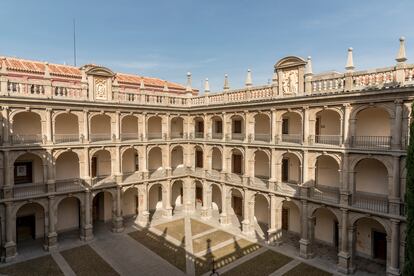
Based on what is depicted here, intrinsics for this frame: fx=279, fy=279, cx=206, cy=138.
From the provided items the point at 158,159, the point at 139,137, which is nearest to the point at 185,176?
the point at 158,159

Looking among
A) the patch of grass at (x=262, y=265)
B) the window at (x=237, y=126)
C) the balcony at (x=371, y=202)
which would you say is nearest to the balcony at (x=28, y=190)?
the patch of grass at (x=262, y=265)

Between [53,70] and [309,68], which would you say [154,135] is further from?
[309,68]

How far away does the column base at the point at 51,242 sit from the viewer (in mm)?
24022

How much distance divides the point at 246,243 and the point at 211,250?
142 inches

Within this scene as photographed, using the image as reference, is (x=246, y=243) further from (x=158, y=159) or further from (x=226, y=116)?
(x=158, y=159)

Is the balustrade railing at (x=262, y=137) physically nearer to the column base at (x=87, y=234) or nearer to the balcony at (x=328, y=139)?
the balcony at (x=328, y=139)

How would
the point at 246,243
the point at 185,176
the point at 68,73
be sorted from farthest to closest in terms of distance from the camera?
1. the point at 185,176
2. the point at 68,73
3. the point at 246,243

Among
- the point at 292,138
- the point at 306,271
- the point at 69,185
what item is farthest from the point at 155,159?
the point at 306,271

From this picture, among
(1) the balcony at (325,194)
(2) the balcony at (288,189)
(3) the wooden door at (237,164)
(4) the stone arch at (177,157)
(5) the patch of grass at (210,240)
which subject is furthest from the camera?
(4) the stone arch at (177,157)

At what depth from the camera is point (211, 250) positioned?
24078 mm

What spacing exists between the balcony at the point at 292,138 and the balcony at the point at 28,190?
72.2 ft

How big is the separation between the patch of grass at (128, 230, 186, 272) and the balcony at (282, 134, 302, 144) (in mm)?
13522

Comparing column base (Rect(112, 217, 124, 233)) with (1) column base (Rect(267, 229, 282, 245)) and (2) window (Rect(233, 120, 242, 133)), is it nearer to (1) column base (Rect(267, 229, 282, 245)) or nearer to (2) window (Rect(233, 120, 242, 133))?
(1) column base (Rect(267, 229, 282, 245))

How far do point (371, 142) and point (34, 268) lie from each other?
27.0 metres
